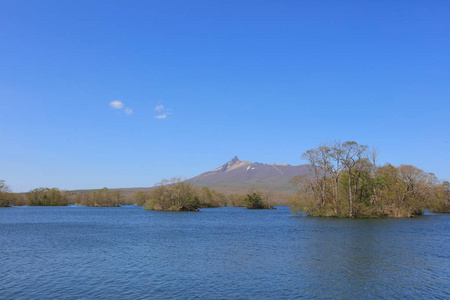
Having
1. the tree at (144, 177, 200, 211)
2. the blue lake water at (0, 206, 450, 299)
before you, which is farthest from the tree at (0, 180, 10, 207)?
the blue lake water at (0, 206, 450, 299)

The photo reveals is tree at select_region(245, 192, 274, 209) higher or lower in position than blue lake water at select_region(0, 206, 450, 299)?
higher

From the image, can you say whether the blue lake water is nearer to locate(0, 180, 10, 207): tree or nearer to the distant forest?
the distant forest

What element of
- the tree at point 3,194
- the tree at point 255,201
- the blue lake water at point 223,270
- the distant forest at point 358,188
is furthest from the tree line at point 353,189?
the tree at point 3,194

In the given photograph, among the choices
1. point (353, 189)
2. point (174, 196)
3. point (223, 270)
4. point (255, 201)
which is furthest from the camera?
point (255, 201)

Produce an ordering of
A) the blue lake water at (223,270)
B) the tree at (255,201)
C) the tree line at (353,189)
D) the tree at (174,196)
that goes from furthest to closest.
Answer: the tree at (255,201), the tree at (174,196), the tree line at (353,189), the blue lake water at (223,270)

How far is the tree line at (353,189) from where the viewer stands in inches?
3302

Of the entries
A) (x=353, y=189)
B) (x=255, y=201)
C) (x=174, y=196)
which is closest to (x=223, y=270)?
(x=353, y=189)

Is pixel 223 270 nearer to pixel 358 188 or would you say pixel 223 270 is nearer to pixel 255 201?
pixel 358 188

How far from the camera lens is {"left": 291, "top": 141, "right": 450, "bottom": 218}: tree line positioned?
83875 millimetres

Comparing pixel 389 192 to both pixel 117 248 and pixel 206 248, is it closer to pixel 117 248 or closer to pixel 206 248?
pixel 206 248

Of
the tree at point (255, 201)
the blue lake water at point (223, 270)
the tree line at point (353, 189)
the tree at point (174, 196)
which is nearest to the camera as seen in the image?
the blue lake water at point (223, 270)

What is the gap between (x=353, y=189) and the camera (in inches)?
3433

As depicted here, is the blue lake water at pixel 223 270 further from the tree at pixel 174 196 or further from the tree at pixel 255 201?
the tree at pixel 255 201

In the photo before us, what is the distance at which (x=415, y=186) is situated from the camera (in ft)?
310
